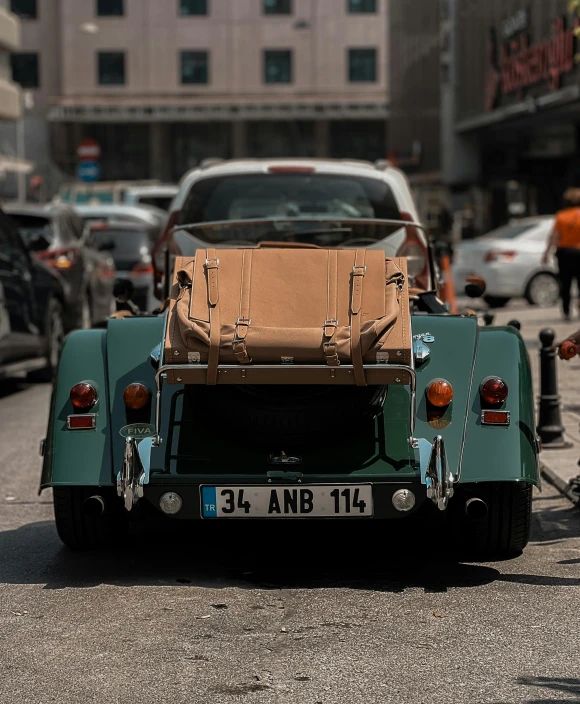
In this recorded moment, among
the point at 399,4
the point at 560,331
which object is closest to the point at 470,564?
the point at 560,331

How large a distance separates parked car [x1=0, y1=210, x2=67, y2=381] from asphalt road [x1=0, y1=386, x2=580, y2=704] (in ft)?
18.2

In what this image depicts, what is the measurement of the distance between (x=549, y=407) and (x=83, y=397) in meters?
4.44

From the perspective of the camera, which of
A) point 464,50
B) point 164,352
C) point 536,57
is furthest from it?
point 464,50

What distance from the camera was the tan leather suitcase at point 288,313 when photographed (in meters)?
5.62

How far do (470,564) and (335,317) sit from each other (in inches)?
52.5

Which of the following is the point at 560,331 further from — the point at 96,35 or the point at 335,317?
the point at 96,35

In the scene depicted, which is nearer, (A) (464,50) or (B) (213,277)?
(B) (213,277)

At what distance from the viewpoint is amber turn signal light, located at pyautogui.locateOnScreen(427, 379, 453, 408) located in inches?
239

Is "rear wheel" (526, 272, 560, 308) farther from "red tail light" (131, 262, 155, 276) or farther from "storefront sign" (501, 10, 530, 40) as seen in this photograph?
"storefront sign" (501, 10, 530, 40)

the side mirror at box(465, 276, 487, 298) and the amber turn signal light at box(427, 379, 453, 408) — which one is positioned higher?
the side mirror at box(465, 276, 487, 298)

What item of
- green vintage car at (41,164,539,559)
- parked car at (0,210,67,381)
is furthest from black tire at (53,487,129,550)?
parked car at (0,210,67,381)

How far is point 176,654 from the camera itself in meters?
4.95

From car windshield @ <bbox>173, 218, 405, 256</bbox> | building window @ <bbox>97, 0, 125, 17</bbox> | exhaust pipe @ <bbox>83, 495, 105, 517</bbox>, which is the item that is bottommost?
exhaust pipe @ <bbox>83, 495, 105, 517</bbox>

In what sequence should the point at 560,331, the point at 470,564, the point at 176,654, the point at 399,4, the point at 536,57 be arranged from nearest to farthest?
the point at 176,654, the point at 470,564, the point at 560,331, the point at 536,57, the point at 399,4
